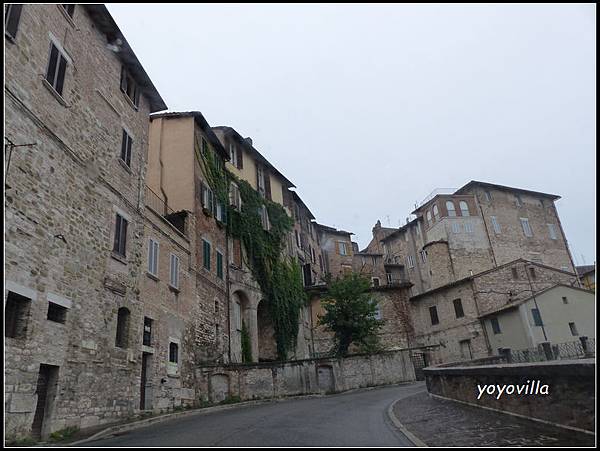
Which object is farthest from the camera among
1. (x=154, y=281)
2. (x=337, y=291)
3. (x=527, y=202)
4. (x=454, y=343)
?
(x=527, y=202)

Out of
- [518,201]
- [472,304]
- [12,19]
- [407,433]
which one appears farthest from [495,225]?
[12,19]

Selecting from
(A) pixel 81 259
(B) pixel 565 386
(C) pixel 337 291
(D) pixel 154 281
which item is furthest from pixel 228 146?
(B) pixel 565 386

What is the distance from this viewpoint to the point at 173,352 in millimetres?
17422

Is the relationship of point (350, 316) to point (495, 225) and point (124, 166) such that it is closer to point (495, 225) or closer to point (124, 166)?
point (124, 166)

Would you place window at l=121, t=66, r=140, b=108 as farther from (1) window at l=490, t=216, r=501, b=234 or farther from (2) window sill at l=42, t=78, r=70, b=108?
(1) window at l=490, t=216, r=501, b=234

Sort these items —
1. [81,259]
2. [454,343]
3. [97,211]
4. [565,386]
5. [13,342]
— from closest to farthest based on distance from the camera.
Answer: [565,386] < [13,342] < [81,259] < [97,211] < [454,343]

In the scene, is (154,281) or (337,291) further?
(337,291)

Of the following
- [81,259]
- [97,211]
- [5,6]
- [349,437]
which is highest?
[5,6]

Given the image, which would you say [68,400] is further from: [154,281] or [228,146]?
[228,146]

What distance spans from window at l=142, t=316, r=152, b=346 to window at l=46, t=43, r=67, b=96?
820 centimetres

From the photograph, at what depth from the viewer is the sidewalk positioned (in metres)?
6.44

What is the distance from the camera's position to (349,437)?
8102mm

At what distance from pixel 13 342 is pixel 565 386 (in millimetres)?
10997

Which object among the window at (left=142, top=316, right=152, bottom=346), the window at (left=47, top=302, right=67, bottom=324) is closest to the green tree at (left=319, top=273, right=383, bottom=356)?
the window at (left=142, top=316, right=152, bottom=346)
